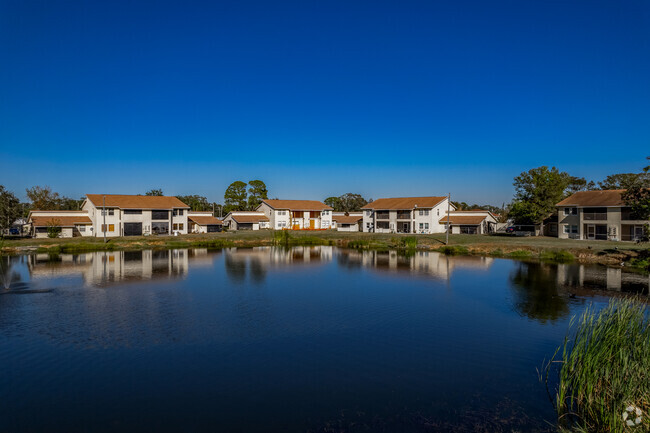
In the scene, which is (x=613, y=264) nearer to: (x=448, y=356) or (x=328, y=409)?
(x=448, y=356)

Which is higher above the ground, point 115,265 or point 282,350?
point 115,265

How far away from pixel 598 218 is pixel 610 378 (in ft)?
163

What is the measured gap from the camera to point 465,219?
72.2 metres

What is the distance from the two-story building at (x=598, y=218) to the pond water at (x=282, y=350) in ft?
75.9

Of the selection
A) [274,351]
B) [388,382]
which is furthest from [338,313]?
[388,382]

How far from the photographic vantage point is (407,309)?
21.8 m

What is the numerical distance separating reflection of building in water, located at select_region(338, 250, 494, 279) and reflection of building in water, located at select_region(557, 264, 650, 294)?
6963mm

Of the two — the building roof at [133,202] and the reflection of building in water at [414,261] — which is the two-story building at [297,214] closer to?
the building roof at [133,202]

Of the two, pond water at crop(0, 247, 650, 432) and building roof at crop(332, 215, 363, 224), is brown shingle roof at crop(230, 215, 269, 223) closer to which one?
building roof at crop(332, 215, 363, 224)

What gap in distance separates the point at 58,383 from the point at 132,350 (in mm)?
2868

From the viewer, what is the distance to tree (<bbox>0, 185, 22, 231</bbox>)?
58.7m

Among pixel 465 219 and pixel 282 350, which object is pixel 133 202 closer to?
pixel 465 219

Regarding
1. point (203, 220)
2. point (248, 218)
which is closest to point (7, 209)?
point (203, 220)

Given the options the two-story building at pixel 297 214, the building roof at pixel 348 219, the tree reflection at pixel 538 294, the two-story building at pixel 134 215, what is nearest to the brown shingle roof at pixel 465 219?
the building roof at pixel 348 219
